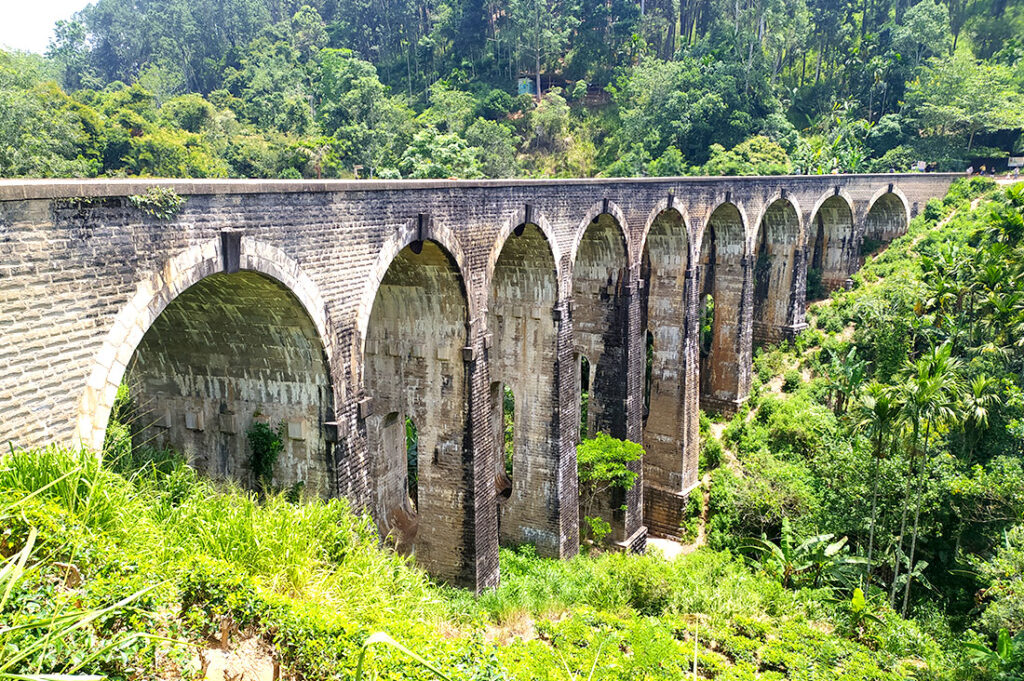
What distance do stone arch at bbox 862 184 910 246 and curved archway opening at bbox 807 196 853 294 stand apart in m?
3.69

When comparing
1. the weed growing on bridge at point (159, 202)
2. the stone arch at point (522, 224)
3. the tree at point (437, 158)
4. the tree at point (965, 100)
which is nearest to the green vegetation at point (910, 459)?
the stone arch at point (522, 224)

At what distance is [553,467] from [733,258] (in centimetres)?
1272

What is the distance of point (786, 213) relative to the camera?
30.8 meters

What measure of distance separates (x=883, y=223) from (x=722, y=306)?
58.9 ft

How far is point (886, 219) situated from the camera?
132 ft

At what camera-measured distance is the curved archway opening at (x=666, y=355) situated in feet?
77.4

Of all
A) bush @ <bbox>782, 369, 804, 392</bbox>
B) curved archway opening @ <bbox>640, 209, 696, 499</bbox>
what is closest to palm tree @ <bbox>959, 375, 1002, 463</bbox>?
bush @ <bbox>782, 369, 804, 392</bbox>

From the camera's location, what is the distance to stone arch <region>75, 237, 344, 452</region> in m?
8.09

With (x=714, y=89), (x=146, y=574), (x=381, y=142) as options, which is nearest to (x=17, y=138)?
(x=381, y=142)

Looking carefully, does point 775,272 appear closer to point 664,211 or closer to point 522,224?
point 664,211

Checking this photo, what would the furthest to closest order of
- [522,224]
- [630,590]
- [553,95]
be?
1. [553,95]
2. [522,224]
3. [630,590]

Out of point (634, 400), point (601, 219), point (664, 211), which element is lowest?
point (634, 400)

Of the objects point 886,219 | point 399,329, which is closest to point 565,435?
point 399,329

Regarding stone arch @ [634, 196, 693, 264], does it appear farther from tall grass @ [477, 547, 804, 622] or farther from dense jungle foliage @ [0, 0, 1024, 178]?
dense jungle foliage @ [0, 0, 1024, 178]
